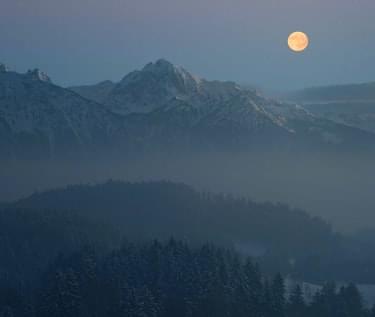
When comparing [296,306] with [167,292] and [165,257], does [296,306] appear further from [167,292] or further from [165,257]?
[165,257]

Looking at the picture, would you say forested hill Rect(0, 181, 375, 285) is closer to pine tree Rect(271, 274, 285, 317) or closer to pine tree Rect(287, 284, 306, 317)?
pine tree Rect(271, 274, 285, 317)

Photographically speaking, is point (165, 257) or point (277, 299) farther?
point (165, 257)

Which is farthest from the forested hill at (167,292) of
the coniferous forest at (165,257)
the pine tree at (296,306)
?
the coniferous forest at (165,257)

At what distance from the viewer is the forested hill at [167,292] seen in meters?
73.6

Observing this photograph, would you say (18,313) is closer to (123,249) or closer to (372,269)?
(123,249)

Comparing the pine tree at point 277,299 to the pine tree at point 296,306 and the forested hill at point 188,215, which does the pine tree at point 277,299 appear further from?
the forested hill at point 188,215

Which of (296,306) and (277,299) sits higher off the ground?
(277,299)

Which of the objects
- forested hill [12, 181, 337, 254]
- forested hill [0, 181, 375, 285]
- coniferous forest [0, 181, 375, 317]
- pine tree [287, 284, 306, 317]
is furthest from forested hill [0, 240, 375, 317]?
forested hill [12, 181, 337, 254]

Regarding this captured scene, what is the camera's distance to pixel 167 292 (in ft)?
251

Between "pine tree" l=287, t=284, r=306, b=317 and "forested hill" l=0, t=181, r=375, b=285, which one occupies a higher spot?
"pine tree" l=287, t=284, r=306, b=317

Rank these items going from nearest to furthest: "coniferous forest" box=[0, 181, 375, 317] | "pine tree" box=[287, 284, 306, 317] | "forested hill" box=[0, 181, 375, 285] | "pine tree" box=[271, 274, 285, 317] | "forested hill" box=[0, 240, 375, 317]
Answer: "forested hill" box=[0, 240, 375, 317] < "pine tree" box=[271, 274, 285, 317] < "coniferous forest" box=[0, 181, 375, 317] < "pine tree" box=[287, 284, 306, 317] < "forested hill" box=[0, 181, 375, 285]

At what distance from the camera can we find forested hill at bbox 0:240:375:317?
73.6m

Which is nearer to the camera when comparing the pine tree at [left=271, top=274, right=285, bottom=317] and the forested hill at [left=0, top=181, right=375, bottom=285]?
the pine tree at [left=271, top=274, right=285, bottom=317]

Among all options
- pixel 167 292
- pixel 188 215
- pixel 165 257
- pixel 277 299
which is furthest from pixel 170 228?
pixel 277 299
